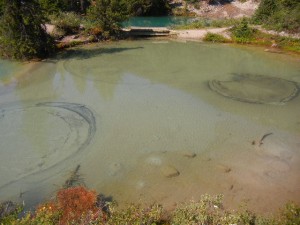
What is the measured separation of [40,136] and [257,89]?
44.0ft

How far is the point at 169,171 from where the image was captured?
14234 mm

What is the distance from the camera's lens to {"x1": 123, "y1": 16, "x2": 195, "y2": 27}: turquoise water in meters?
47.1

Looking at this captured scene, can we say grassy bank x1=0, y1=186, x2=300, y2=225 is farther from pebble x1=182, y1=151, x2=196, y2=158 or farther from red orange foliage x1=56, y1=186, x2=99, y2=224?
pebble x1=182, y1=151, x2=196, y2=158

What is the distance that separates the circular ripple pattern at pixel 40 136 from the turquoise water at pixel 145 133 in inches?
1.9

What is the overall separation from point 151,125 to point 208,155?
3.80 metres

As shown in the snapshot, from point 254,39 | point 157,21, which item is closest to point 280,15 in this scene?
point 254,39

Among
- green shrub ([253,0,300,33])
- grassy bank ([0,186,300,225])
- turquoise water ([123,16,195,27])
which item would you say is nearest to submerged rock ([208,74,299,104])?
grassy bank ([0,186,300,225])

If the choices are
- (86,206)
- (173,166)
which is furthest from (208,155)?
(86,206)

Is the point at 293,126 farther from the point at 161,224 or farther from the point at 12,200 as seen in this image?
the point at 12,200

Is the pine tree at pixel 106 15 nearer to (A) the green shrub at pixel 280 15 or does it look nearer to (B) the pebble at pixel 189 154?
(A) the green shrub at pixel 280 15

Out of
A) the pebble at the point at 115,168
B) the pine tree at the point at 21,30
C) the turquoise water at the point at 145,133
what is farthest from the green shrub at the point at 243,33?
the pebble at the point at 115,168

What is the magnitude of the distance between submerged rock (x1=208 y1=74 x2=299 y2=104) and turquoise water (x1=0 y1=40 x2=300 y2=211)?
63 centimetres

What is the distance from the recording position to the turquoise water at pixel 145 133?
13.5 m

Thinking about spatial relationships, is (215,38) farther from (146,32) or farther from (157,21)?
(157,21)
